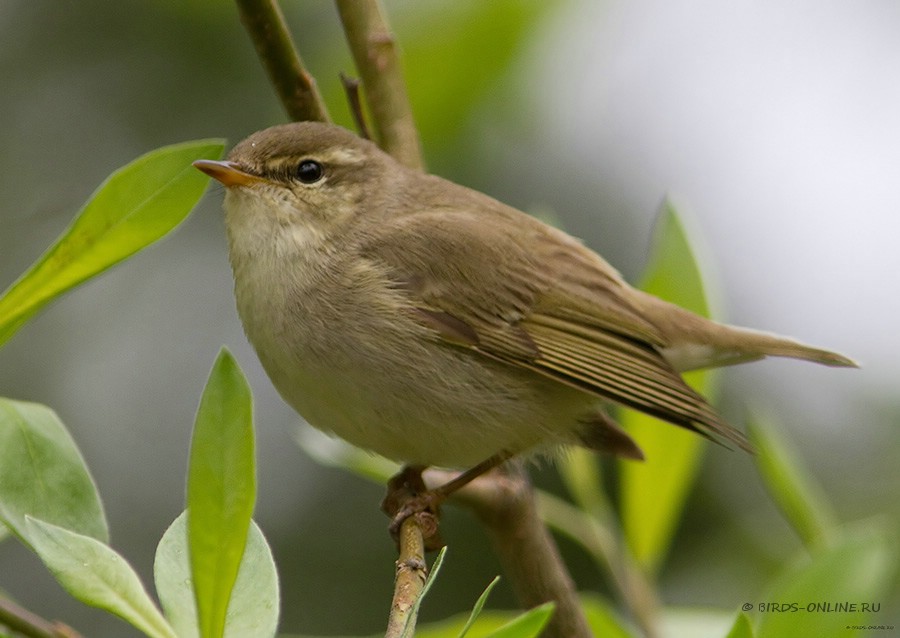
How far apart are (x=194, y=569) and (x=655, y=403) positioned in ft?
5.52

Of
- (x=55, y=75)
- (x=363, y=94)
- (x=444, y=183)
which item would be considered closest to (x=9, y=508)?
(x=363, y=94)

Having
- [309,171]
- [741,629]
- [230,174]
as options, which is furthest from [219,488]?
[309,171]

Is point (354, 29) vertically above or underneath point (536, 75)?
above

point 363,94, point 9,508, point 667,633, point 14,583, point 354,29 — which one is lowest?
point 14,583

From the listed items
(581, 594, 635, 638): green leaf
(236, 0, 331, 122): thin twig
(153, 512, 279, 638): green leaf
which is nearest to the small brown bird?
(236, 0, 331, 122): thin twig

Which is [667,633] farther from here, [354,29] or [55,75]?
[55,75]

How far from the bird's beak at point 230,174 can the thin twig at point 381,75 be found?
1.44ft

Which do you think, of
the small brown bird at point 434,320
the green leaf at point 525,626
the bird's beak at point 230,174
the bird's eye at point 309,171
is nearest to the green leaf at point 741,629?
the green leaf at point 525,626

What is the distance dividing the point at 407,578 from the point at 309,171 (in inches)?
69.1

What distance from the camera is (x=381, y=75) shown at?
3156 millimetres

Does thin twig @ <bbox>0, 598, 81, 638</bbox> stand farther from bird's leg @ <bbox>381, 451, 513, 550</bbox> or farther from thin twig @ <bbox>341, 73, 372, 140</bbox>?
thin twig @ <bbox>341, 73, 372, 140</bbox>

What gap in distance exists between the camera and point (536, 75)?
428 centimetres

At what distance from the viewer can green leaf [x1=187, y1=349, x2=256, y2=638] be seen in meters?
1.51

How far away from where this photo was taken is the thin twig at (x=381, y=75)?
10.2 feet
